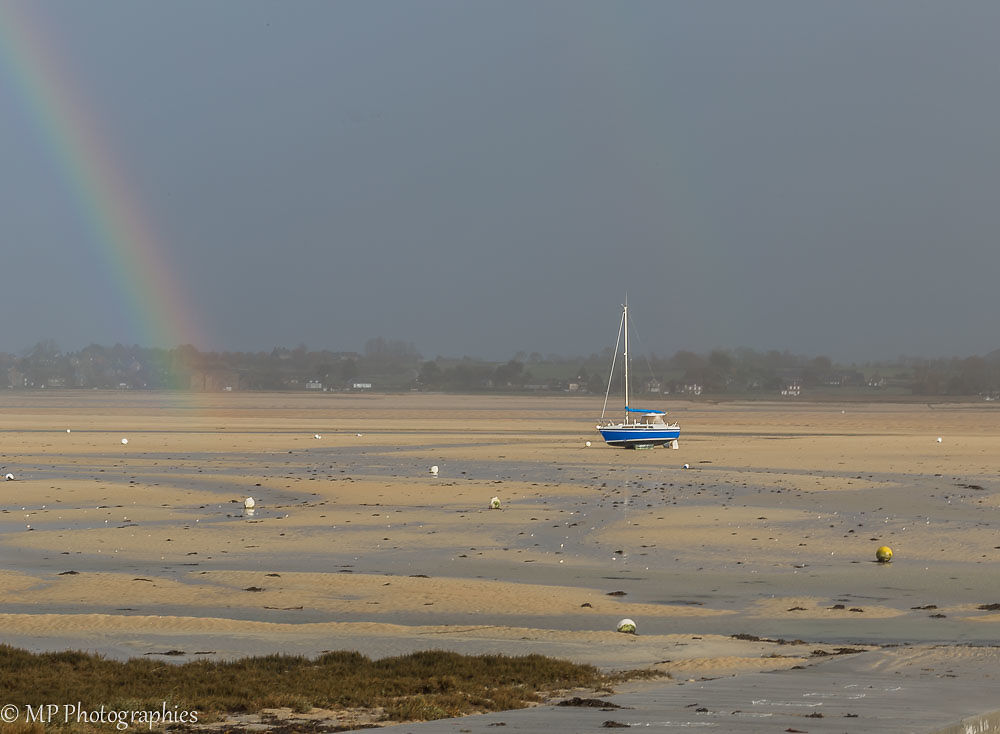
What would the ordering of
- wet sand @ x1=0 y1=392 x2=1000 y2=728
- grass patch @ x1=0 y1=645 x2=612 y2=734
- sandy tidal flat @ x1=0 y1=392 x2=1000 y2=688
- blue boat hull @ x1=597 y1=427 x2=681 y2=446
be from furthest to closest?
blue boat hull @ x1=597 y1=427 x2=681 y2=446, sandy tidal flat @ x1=0 y1=392 x2=1000 y2=688, wet sand @ x1=0 y1=392 x2=1000 y2=728, grass patch @ x1=0 y1=645 x2=612 y2=734

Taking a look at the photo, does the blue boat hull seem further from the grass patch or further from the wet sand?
the grass patch

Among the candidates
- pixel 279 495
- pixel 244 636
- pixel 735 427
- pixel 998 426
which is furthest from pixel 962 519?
pixel 998 426

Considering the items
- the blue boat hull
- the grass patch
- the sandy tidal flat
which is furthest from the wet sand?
the blue boat hull

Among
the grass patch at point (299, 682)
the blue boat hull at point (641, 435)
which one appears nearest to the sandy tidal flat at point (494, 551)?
the grass patch at point (299, 682)

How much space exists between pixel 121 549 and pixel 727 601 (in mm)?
12425

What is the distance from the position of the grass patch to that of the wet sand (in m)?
1.31

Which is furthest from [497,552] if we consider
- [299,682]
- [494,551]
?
[299,682]

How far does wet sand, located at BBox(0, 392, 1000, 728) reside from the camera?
17062 mm

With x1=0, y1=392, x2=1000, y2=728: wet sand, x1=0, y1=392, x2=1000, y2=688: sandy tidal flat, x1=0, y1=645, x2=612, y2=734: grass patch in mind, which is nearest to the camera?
x1=0, y1=645, x2=612, y2=734: grass patch

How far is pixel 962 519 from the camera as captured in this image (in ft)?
106

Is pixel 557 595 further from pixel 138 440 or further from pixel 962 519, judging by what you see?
pixel 138 440

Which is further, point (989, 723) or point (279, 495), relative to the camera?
point (279, 495)

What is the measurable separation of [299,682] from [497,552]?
42.8ft

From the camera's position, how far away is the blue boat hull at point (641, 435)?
62938 mm
